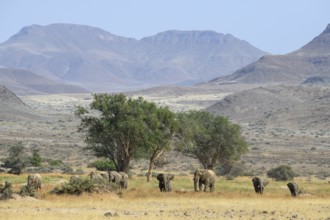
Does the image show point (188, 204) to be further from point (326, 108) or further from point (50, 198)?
point (326, 108)

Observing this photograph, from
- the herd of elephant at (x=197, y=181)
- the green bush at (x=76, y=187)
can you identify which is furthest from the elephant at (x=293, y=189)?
the green bush at (x=76, y=187)

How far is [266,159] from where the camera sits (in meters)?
96.1

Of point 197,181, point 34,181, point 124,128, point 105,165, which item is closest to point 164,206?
point 197,181

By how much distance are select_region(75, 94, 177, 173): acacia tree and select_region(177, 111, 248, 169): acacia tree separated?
211 inches

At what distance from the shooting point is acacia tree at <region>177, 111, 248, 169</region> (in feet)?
195

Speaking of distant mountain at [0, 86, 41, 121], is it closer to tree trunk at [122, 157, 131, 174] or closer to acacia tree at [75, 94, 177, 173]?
acacia tree at [75, 94, 177, 173]

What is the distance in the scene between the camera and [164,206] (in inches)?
1277

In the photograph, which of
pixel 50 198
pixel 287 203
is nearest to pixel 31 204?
pixel 50 198

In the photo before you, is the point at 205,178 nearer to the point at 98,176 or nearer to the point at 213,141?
the point at 98,176

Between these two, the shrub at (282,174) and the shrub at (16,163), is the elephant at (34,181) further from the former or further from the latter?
the shrub at (282,174)

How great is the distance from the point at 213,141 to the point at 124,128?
1214 cm

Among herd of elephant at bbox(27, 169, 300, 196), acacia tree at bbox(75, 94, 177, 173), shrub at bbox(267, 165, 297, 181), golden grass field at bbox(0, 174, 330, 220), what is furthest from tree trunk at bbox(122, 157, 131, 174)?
shrub at bbox(267, 165, 297, 181)

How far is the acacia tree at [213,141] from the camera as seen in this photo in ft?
195

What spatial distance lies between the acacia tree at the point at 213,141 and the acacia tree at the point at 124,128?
536 centimetres
